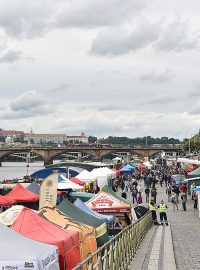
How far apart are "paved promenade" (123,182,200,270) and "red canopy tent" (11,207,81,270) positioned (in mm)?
3218

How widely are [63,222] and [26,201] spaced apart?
13.1 metres

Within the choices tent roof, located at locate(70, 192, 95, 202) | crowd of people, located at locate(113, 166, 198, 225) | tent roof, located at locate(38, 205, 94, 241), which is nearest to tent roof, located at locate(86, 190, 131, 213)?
tent roof, located at locate(70, 192, 95, 202)

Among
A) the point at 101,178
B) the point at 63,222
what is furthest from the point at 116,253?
the point at 101,178

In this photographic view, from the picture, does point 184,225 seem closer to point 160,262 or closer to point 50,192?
point 50,192

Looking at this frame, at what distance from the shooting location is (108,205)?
20.6 meters

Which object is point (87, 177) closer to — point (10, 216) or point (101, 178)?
point (101, 178)

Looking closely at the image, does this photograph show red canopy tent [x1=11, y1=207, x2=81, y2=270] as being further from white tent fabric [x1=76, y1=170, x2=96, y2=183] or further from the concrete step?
white tent fabric [x1=76, y1=170, x2=96, y2=183]

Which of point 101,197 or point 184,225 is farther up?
point 101,197

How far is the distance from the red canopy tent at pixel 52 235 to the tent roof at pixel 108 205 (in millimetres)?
9352

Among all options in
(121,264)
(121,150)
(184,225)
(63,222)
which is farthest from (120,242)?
(121,150)

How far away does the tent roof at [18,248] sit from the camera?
761 cm

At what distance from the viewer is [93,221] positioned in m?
14.8

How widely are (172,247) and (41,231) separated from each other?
855 cm

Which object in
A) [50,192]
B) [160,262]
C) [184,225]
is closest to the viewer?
[160,262]
